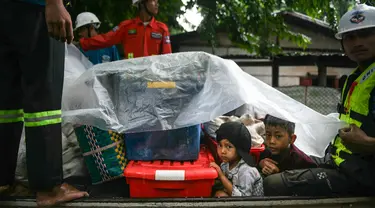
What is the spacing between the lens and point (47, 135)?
1.90 meters

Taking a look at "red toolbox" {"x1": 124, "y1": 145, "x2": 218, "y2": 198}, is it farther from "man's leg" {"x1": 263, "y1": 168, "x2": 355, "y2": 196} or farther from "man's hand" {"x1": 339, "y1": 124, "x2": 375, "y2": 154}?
"man's hand" {"x1": 339, "y1": 124, "x2": 375, "y2": 154}

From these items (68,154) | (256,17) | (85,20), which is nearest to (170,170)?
(68,154)

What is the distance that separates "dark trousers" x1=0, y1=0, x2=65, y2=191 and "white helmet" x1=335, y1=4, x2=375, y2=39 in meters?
1.69

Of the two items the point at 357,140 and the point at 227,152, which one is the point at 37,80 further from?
the point at 357,140

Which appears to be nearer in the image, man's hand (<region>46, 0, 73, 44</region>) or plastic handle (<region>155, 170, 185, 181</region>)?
man's hand (<region>46, 0, 73, 44</region>)

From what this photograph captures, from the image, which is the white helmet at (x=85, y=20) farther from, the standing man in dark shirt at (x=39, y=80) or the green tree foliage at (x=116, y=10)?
the standing man in dark shirt at (x=39, y=80)

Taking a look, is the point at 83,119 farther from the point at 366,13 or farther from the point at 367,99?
the point at 366,13

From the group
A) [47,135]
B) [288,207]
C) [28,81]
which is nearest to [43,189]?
[47,135]

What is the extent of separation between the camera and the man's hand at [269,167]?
2.44 metres

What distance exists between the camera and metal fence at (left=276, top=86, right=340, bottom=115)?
545cm

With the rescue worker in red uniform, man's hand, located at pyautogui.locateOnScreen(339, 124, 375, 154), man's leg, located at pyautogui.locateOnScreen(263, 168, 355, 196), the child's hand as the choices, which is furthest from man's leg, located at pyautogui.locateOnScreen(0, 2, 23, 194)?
the rescue worker in red uniform

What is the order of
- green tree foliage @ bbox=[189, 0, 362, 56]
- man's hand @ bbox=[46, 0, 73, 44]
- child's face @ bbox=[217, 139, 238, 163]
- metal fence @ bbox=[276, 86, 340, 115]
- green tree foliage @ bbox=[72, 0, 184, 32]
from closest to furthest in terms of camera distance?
man's hand @ bbox=[46, 0, 73, 44], child's face @ bbox=[217, 139, 238, 163], green tree foliage @ bbox=[189, 0, 362, 56], metal fence @ bbox=[276, 86, 340, 115], green tree foliage @ bbox=[72, 0, 184, 32]

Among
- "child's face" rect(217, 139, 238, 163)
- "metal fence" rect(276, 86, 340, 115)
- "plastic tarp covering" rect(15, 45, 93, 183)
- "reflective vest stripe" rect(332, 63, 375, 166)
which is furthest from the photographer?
"metal fence" rect(276, 86, 340, 115)

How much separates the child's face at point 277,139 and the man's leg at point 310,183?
30 cm
